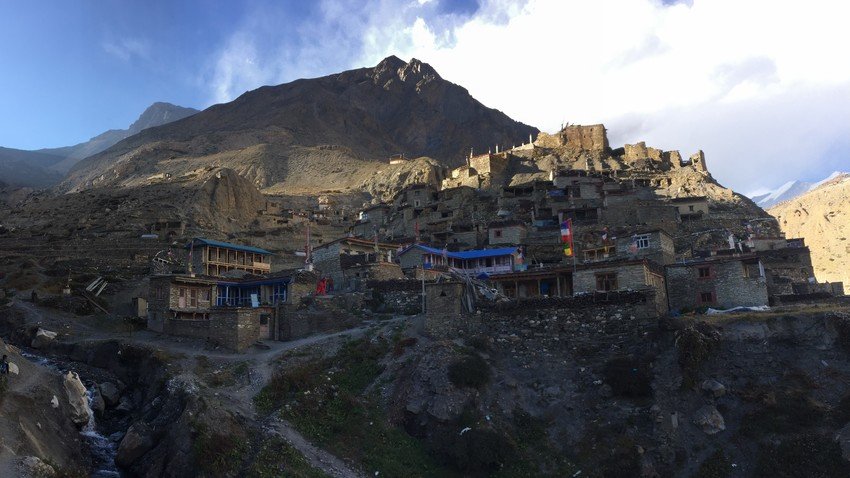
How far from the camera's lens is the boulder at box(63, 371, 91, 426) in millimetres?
29500

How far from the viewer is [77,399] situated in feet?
99.3

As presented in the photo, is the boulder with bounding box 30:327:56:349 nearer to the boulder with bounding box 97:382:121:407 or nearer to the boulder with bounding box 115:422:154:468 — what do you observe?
the boulder with bounding box 97:382:121:407

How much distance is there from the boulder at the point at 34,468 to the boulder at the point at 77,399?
21.1 ft

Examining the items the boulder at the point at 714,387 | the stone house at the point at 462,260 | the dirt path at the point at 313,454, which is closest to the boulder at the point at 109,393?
the dirt path at the point at 313,454

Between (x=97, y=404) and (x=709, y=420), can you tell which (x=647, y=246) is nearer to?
(x=709, y=420)

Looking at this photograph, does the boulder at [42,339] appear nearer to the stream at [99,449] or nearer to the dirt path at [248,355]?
the dirt path at [248,355]

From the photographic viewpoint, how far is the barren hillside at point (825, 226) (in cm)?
7856

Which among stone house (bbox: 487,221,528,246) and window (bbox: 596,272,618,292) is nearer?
window (bbox: 596,272,618,292)

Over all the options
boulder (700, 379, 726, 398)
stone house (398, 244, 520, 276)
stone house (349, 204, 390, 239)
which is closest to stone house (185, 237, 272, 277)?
stone house (398, 244, 520, 276)

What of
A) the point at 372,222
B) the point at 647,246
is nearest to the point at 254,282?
the point at 647,246

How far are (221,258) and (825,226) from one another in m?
82.9

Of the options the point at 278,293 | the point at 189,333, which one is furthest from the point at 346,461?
the point at 278,293

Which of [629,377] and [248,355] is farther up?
[248,355]

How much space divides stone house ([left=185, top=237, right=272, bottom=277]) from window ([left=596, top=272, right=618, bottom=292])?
1243 inches
